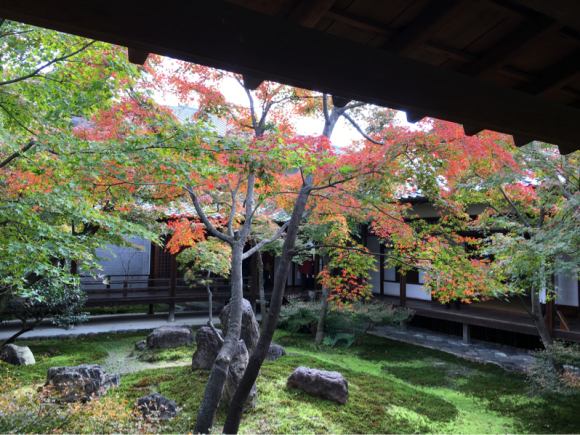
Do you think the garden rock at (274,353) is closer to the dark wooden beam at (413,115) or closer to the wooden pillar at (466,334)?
the wooden pillar at (466,334)

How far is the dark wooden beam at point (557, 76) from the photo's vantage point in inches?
69.3

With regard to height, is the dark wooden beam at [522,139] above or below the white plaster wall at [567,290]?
above

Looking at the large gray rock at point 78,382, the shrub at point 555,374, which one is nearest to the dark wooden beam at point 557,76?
the shrub at point 555,374

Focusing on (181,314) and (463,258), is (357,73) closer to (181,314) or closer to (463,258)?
(463,258)

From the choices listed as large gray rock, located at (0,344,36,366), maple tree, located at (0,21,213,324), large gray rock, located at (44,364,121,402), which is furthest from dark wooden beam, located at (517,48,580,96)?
large gray rock, located at (0,344,36,366)

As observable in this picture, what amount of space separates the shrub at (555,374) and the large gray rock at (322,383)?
3361 millimetres

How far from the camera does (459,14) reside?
1474 millimetres

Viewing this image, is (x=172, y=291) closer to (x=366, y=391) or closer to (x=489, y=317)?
(x=366, y=391)

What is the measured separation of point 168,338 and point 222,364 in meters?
4.77

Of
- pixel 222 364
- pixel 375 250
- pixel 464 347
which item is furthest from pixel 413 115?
pixel 375 250

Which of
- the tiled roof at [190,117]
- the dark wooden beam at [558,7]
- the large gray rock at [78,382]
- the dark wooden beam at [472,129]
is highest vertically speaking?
the tiled roof at [190,117]

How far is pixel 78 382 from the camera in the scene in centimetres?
572

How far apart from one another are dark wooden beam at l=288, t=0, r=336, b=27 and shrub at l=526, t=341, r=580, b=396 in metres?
7.24

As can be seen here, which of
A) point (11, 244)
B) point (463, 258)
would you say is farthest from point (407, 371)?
point (11, 244)
